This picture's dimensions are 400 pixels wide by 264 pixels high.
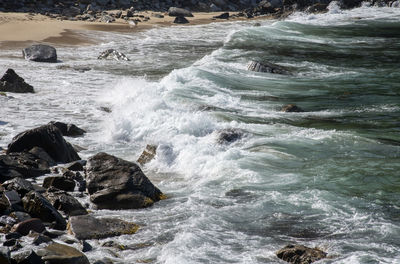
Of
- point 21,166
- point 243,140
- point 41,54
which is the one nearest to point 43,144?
point 21,166

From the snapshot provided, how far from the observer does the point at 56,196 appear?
905 centimetres

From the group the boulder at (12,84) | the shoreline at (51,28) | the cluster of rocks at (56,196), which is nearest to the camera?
the cluster of rocks at (56,196)

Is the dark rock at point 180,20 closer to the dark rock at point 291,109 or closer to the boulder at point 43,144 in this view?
the dark rock at point 291,109

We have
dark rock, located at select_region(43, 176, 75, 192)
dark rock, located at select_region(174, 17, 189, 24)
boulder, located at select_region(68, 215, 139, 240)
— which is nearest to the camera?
boulder, located at select_region(68, 215, 139, 240)

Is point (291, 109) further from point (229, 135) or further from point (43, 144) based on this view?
point (43, 144)

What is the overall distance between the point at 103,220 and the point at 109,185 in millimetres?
1233

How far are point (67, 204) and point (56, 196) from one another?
36 centimetres

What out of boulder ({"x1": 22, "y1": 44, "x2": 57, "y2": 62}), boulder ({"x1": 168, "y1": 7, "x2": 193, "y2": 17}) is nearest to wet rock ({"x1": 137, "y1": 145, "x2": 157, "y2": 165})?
boulder ({"x1": 22, "y1": 44, "x2": 57, "y2": 62})

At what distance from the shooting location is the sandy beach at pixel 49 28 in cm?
2912

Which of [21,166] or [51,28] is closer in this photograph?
[21,166]

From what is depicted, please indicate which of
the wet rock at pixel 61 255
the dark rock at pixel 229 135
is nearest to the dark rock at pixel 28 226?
the wet rock at pixel 61 255

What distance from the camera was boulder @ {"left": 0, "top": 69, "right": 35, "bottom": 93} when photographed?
58.9ft

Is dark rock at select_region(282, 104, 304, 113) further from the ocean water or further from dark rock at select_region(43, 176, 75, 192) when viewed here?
dark rock at select_region(43, 176, 75, 192)

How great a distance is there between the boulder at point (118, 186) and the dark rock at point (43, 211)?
983 millimetres
